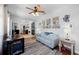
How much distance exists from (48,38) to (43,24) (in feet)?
0.81

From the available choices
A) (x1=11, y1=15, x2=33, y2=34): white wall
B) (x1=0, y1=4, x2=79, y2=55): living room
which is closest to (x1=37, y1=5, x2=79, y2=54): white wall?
(x1=0, y1=4, x2=79, y2=55): living room

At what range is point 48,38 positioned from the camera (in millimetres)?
1870

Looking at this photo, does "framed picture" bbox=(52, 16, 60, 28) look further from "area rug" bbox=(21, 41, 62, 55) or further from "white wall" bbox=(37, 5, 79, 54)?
"area rug" bbox=(21, 41, 62, 55)

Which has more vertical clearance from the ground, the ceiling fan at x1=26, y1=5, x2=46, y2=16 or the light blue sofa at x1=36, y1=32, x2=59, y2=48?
the ceiling fan at x1=26, y1=5, x2=46, y2=16

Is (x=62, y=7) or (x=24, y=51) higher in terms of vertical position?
(x=62, y=7)

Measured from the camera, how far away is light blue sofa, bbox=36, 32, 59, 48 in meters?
1.85

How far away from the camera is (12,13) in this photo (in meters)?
1.79

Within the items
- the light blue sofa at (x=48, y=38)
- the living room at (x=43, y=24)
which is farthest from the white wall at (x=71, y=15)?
the light blue sofa at (x=48, y=38)

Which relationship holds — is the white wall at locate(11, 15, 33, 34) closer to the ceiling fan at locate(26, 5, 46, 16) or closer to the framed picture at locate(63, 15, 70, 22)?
the ceiling fan at locate(26, 5, 46, 16)

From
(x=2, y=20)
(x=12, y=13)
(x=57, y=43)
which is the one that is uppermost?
(x=12, y=13)

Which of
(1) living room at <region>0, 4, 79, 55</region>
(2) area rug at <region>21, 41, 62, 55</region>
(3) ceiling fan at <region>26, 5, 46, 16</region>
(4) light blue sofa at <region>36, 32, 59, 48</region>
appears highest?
(3) ceiling fan at <region>26, 5, 46, 16</region>

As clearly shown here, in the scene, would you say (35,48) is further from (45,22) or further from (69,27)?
(69,27)

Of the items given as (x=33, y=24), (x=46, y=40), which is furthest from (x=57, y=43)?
(x=33, y=24)
